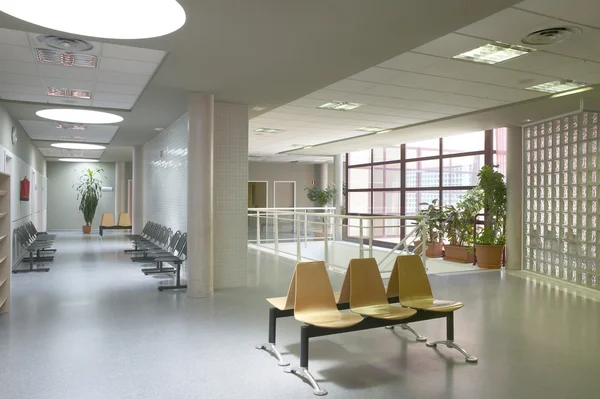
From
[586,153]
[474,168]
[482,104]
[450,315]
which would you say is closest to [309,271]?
[450,315]

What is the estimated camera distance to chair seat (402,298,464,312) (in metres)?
4.10

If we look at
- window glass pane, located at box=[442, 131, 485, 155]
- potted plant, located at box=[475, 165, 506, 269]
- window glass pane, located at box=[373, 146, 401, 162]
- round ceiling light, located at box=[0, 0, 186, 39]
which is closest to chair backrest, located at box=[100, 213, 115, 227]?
window glass pane, located at box=[373, 146, 401, 162]

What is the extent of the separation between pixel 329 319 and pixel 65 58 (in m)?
3.93

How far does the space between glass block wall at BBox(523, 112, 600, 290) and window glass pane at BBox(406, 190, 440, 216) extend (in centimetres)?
365

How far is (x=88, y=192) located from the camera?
1709cm

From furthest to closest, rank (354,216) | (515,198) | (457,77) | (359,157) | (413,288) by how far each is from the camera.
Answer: (359,157) < (515,198) < (354,216) < (457,77) < (413,288)

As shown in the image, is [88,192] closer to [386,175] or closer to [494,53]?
[386,175]

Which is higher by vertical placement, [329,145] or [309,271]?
[329,145]

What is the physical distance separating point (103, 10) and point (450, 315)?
4.18 metres

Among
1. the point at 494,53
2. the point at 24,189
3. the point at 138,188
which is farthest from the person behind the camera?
the point at 138,188

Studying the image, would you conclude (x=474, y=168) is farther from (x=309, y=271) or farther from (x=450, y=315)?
(x=309, y=271)

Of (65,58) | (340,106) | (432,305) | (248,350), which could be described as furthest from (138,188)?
(432,305)

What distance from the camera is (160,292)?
6.65 m

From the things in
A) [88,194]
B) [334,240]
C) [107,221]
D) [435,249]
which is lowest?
[435,249]
